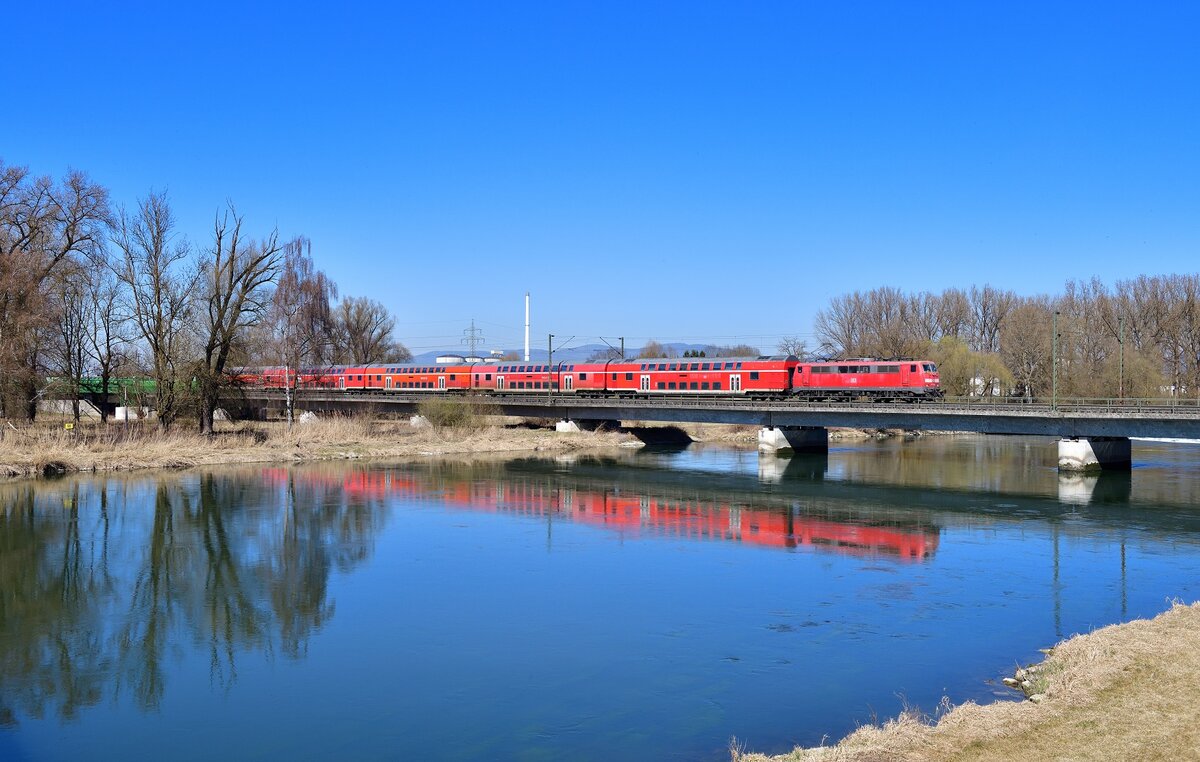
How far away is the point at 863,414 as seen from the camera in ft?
194

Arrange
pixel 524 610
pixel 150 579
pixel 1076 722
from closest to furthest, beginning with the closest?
pixel 1076 722
pixel 524 610
pixel 150 579

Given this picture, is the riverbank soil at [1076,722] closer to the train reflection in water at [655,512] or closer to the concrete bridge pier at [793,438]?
the train reflection in water at [655,512]

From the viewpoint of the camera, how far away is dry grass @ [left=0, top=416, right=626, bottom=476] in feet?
152

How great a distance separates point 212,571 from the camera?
84.2 feet

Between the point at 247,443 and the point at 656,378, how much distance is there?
30995mm

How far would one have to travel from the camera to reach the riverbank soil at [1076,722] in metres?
11.4

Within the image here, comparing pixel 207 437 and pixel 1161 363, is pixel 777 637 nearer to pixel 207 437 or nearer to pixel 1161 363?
pixel 207 437

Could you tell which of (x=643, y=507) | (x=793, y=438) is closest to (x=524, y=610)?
(x=643, y=507)

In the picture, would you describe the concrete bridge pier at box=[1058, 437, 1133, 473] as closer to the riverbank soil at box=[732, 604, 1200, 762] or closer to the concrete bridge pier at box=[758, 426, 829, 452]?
the concrete bridge pier at box=[758, 426, 829, 452]

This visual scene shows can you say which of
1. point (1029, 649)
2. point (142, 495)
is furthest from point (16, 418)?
point (1029, 649)

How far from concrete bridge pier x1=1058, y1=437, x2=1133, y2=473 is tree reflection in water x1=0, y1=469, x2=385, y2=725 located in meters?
36.5

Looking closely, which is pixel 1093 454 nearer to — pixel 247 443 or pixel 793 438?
pixel 793 438

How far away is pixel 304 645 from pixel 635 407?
51.7 meters

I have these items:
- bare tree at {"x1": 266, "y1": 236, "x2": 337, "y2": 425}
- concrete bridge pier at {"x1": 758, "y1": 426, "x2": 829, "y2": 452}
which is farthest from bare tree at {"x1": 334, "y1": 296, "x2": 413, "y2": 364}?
concrete bridge pier at {"x1": 758, "y1": 426, "x2": 829, "y2": 452}
